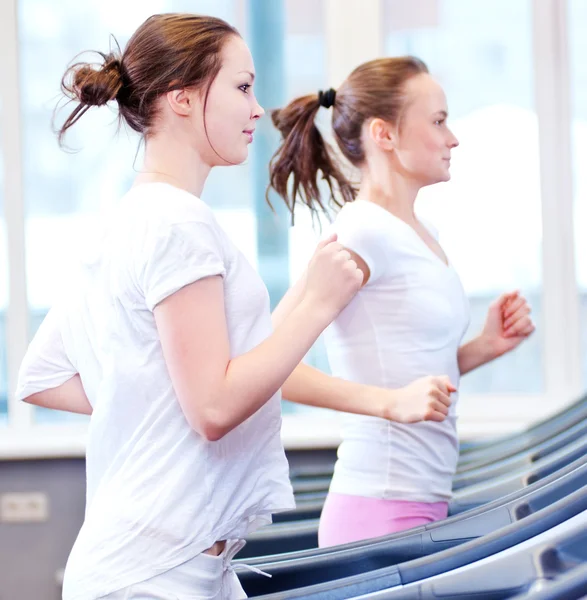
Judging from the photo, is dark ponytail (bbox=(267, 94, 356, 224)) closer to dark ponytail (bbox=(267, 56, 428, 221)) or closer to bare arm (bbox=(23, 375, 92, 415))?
dark ponytail (bbox=(267, 56, 428, 221))

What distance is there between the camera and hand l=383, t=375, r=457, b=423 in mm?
1146

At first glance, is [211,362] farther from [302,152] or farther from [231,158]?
[302,152]

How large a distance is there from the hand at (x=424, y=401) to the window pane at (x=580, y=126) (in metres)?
1.99

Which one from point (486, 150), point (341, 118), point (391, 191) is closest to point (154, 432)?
point (391, 191)

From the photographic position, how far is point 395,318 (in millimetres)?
1351

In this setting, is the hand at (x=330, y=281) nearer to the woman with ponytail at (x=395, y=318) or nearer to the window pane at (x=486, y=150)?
the woman with ponytail at (x=395, y=318)

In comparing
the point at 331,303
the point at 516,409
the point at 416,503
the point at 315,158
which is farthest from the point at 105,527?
the point at 516,409

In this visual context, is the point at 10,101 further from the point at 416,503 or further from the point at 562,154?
the point at 416,503

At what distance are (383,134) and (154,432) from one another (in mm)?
777

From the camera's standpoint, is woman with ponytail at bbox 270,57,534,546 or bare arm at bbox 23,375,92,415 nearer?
bare arm at bbox 23,375,92,415

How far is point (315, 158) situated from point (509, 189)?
1546mm

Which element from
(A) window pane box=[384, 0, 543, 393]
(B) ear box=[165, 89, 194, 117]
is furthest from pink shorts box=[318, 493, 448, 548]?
(A) window pane box=[384, 0, 543, 393]

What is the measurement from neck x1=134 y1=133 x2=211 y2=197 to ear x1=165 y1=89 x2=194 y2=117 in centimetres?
3

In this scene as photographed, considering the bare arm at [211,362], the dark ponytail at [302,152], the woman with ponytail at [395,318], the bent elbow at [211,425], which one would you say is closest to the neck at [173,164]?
the bare arm at [211,362]
